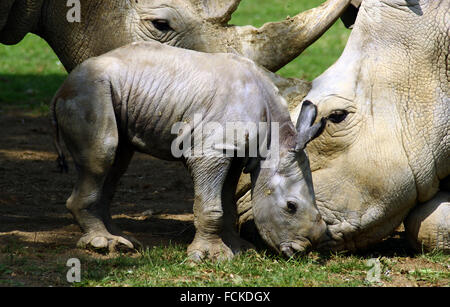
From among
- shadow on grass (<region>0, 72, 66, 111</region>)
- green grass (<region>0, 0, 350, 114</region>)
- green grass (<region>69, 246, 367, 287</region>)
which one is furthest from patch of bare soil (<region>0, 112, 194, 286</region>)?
green grass (<region>0, 0, 350, 114</region>)

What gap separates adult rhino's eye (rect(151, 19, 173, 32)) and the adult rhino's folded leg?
2167 millimetres

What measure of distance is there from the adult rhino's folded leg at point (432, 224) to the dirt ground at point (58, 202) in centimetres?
16

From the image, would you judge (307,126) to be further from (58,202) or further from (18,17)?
(58,202)

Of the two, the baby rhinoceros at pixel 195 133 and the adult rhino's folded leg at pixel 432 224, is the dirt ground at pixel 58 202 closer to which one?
the adult rhino's folded leg at pixel 432 224

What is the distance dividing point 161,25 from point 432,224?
7.76ft

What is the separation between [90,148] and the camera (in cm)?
548

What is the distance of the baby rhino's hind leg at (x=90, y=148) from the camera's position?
5.47 meters

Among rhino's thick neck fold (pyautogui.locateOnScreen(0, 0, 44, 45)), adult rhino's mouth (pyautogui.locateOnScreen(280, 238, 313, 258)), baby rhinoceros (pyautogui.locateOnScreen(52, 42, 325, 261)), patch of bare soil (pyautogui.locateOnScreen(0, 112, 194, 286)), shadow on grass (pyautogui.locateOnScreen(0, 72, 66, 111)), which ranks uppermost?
rhino's thick neck fold (pyautogui.locateOnScreen(0, 0, 44, 45))

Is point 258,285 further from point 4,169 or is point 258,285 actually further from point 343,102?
point 4,169

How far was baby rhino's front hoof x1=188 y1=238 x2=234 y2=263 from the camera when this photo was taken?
5.57 meters

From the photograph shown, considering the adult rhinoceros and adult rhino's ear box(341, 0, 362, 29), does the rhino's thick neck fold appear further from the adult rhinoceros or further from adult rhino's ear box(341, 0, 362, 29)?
adult rhino's ear box(341, 0, 362, 29)

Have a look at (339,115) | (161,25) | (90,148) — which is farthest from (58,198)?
(339,115)

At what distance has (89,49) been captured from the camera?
6.45 meters

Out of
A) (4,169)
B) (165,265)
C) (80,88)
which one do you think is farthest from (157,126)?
(4,169)
